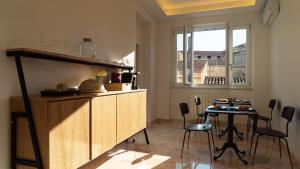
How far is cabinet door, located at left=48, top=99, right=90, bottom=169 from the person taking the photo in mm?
1883

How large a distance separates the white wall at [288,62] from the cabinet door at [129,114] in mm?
2585

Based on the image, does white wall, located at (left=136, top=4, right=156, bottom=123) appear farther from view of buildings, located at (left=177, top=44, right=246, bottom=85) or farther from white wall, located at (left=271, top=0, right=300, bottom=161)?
white wall, located at (left=271, top=0, right=300, bottom=161)

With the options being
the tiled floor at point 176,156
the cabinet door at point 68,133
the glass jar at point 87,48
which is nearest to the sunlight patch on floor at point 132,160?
the tiled floor at point 176,156

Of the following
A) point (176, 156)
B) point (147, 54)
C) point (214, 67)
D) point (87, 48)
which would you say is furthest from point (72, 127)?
point (214, 67)

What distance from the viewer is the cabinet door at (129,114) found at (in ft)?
9.98

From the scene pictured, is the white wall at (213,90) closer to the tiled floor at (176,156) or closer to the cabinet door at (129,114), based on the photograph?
the tiled floor at (176,156)

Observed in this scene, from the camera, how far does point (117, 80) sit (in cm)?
342

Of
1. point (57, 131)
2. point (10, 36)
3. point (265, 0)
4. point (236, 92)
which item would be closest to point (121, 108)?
point (57, 131)

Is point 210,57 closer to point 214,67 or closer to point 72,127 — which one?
point 214,67

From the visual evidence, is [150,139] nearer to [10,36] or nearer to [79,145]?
[79,145]

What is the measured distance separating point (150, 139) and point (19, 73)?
2.99m

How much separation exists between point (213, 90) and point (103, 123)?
4.01m

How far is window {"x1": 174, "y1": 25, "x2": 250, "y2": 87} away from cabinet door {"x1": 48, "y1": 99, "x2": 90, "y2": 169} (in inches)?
168

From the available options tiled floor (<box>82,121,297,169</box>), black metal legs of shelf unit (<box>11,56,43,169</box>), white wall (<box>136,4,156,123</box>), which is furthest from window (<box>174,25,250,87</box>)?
black metal legs of shelf unit (<box>11,56,43,169</box>)
